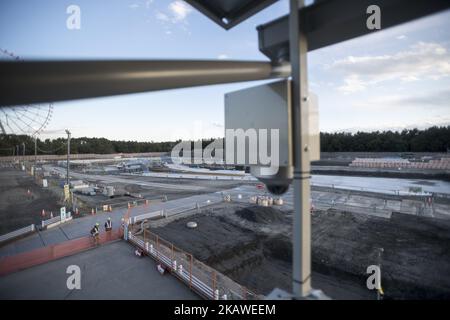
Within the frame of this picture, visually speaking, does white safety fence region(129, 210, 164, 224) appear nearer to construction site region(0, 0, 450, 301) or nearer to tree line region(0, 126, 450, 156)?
construction site region(0, 0, 450, 301)

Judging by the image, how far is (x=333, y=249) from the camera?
49.7 feet

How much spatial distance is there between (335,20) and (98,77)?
2.31 m

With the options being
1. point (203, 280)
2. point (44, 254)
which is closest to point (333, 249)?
point (203, 280)

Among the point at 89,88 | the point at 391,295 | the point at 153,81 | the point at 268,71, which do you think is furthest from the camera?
the point at 391,295

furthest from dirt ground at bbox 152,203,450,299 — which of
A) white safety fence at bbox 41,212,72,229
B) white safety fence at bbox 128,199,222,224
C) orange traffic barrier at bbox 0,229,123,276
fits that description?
white safety fence at bbox 41,212,72,229

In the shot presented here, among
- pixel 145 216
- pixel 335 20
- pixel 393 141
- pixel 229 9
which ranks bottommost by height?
pixel 145 216

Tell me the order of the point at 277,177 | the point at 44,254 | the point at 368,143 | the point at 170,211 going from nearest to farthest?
the point at 277,177, the point at 44,254, the point at 170,211, the point at 368,143

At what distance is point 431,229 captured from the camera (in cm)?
1827

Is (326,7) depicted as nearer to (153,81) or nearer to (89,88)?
(153,81)

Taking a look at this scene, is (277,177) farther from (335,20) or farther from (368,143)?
(368,143)

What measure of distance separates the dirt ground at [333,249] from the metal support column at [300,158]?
10372 millimetres

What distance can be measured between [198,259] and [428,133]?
105 meters

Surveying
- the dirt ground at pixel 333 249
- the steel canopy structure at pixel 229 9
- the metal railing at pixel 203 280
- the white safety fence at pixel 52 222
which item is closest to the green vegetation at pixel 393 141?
the dirt ground at pixel 333 249
